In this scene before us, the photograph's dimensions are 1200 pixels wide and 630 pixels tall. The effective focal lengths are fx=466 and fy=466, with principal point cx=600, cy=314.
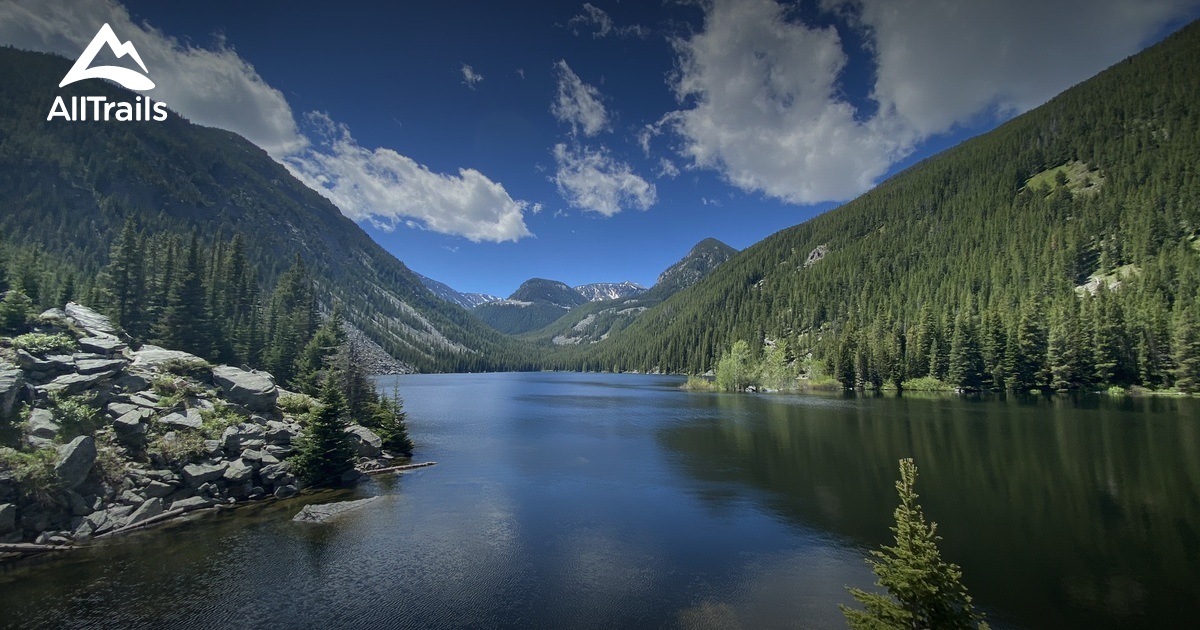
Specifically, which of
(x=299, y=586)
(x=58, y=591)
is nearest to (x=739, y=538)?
(x=299, y=586)

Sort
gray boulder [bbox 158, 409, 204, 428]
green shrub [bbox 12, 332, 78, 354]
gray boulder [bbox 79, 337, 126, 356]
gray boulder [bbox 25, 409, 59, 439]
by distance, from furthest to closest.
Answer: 1. gray boulder [bbox 79, 337, 126, 356]
2. gray boulder [bbox 158, 409, 204, 428]
3. green shrub [bbox 12, 332, 78, 354]
4. gray boulder [bbox 25, 409, 59, 439]

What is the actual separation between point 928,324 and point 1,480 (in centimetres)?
14828

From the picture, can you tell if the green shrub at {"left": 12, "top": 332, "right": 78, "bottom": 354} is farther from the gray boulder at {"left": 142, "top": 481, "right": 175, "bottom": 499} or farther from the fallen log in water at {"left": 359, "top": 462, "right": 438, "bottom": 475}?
the fallen log in water at {"left": 359, "top": 462, "right": 438, "bottom": 475}

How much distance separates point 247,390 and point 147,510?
519 inches

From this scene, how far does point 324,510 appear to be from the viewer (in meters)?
31.7

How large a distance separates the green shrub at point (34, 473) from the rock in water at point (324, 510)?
12.3 m

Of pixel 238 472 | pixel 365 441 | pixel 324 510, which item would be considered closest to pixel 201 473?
pixel 238 472

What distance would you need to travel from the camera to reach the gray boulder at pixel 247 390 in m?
40.8

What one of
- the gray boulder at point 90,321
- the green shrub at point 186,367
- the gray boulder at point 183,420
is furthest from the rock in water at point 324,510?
the gray boulder at point 90,321

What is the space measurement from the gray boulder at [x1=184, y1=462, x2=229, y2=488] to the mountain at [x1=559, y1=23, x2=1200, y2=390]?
126m

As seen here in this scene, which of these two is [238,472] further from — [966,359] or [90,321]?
[966,359]

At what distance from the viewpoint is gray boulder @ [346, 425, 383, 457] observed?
45.4 m

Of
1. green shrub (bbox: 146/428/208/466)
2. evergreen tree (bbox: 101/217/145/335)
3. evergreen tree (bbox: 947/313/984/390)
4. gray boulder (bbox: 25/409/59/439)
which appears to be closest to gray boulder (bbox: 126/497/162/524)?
green shrub (bbox: 146/428/208/466)

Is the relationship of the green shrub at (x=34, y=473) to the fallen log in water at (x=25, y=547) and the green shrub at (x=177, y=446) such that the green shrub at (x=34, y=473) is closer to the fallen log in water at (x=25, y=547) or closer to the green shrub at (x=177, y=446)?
the fallen log in water at (x=25, y=547)
